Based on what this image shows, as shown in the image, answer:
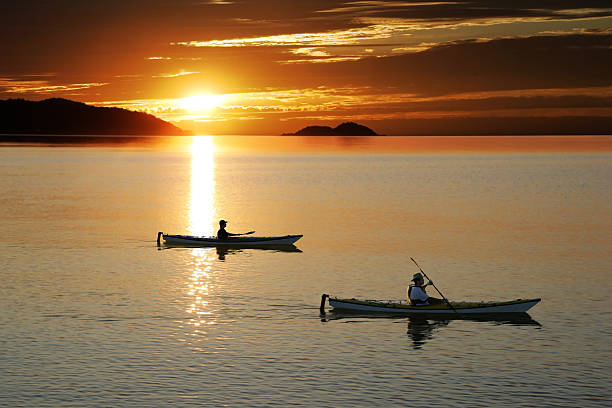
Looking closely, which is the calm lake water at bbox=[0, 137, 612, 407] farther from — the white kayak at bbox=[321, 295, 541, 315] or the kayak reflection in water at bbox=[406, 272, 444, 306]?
the kayak reflection in water at bbox=[406, 272, 444, 306]

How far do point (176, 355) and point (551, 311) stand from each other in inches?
793

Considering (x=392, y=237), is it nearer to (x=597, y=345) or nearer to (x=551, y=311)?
(x=551, y=311)

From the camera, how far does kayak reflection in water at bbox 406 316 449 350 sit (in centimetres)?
3484

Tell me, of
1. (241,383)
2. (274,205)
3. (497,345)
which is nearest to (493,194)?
(274,205)

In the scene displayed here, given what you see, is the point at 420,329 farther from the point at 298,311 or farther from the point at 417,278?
the point at 298,311

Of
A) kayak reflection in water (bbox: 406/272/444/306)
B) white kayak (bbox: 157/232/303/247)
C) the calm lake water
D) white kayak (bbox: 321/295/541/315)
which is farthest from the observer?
white kayak (bbox: 157/232/303/247)

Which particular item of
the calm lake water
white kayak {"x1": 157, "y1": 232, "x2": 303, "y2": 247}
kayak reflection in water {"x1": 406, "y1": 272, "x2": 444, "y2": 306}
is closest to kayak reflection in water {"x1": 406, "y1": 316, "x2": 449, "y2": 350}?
the calm lake water

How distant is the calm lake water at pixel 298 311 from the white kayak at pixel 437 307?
0.60 m

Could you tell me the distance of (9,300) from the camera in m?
42.0

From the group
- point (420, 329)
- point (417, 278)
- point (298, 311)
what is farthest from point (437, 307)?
point (298, 311)

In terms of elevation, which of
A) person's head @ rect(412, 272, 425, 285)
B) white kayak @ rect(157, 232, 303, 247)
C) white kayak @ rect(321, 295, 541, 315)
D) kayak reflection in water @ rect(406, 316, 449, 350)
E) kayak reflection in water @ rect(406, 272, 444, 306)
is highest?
white kayak @ rect(157, 232, 303, 247)

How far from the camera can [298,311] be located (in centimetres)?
4019

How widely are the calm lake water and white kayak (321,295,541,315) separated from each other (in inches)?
23.7

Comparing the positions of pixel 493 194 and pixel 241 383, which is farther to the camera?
pixel 493 194
